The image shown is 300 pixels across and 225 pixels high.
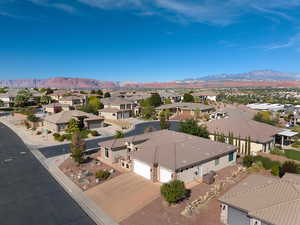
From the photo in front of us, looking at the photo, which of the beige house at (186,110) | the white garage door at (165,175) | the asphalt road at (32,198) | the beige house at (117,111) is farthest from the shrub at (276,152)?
the beige house at (117,111)

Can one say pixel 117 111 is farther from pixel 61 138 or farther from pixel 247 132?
pixel 247 132

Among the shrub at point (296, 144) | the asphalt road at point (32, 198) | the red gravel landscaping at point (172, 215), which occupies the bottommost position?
the asphalt road at point (32, 198)

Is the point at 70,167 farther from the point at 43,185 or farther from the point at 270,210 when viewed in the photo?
the point at 270,210

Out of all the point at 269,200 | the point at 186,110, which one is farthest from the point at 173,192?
the point at 186,110

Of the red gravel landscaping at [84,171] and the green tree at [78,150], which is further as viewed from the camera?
the green tree at [78,150]

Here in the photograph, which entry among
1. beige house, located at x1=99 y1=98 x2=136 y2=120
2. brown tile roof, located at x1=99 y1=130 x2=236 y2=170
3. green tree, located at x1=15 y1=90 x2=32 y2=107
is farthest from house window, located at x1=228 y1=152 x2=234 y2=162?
green tree, located at x1=15 y1=90 x2=32 y2=107

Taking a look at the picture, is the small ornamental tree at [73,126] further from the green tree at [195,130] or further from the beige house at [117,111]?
the green tree at [195,130]

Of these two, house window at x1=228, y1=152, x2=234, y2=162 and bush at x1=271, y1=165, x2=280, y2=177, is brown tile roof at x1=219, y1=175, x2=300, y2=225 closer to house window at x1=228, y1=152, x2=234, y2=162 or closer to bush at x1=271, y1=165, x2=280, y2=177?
bush at x1=271, y1=165, x2=280, y2=177
